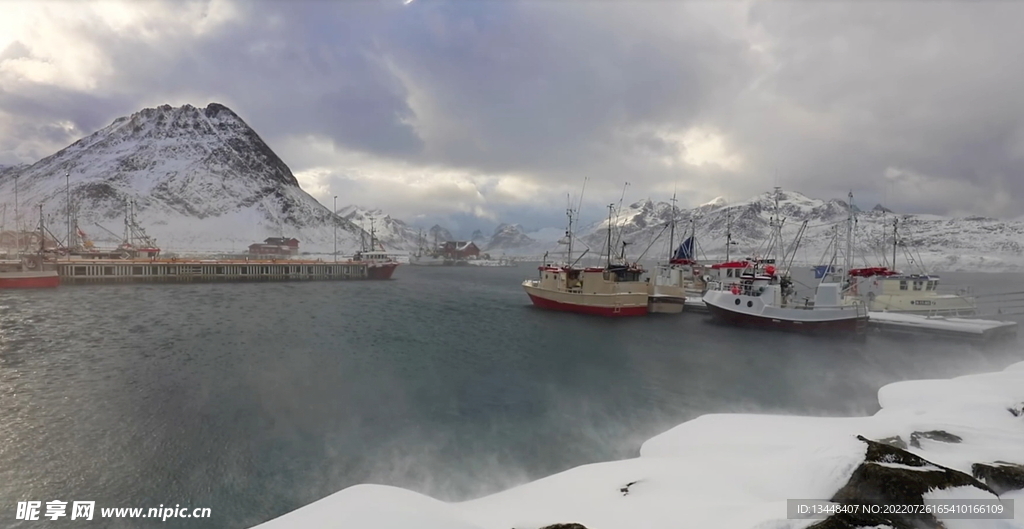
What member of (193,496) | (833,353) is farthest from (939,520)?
(833,353)

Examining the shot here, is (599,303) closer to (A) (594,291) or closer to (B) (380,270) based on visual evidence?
(A) (594,291)

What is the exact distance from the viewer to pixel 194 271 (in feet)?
286

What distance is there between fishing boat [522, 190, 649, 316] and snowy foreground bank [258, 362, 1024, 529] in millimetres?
31546

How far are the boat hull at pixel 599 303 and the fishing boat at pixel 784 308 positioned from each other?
6.59 m

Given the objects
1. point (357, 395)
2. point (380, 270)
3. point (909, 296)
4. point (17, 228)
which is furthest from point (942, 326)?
point (17, 228)

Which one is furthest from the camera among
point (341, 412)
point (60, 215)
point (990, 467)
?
point (60, 215)

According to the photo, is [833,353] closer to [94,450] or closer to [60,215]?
[94,450]

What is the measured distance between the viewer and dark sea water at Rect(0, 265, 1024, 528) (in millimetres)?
12648

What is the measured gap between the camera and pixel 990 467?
8570 mm

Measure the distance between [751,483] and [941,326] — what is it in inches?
1493

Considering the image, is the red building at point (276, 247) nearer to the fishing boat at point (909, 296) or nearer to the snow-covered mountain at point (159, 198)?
the snow-covered mountain at point (159, 198)

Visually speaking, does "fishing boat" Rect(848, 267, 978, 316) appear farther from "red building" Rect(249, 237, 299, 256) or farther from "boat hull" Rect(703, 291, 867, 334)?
"red building" Rect(249, 237, 299, 256)

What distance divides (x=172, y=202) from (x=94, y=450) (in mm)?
194678

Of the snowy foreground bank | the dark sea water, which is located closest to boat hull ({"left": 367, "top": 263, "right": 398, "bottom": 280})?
the dark sea water
